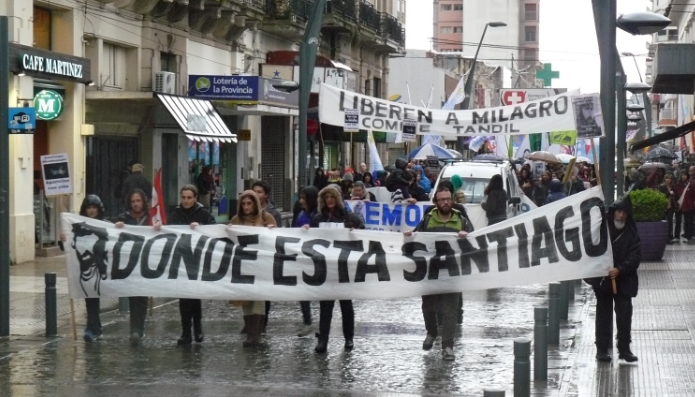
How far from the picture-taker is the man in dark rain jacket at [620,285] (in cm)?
1164

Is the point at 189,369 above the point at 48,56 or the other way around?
the other way around

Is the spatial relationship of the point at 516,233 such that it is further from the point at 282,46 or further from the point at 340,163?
the point at 340,163

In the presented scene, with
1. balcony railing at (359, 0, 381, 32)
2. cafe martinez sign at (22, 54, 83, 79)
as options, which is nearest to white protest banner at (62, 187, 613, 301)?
cafe martinez sign at (22, 54, 83, 79)

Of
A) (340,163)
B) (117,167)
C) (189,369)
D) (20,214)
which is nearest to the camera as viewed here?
(189,369)

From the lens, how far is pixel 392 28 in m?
53.1

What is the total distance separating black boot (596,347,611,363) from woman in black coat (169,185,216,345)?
4165mm

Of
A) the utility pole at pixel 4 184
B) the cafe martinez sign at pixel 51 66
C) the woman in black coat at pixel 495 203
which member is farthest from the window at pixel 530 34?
the utility pole at pixel 4 184

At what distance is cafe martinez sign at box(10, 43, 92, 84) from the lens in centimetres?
2128

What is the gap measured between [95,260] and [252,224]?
169 cm

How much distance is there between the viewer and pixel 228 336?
13.6 metres

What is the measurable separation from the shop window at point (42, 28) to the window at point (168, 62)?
6218 millimetres

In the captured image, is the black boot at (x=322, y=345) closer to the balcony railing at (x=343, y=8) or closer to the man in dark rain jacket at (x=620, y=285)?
the man in dark rain jacket at (x=620, y=285)

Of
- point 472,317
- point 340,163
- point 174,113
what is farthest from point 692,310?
point 340,163

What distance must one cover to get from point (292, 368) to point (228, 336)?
229 cm
